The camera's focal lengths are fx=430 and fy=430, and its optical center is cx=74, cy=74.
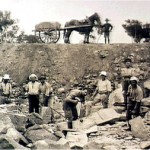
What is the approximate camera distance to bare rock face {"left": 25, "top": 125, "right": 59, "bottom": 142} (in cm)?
1016

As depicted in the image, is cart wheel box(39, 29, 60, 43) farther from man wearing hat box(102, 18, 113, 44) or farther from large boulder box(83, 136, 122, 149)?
large boulder box(83, 136, 122, 149)

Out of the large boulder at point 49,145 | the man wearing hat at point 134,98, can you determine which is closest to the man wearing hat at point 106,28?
the man wearing hat at point 134,98

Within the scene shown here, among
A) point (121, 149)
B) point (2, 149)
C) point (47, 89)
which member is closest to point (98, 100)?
point (47, 89)

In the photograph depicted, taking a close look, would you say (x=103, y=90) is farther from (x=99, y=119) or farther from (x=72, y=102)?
(x=72, y=102)

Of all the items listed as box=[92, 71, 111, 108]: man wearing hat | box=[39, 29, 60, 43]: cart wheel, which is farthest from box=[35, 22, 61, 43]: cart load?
box=[92, 71, 111, 108]: man wearing hat

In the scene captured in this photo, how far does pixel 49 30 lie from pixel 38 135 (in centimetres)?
998

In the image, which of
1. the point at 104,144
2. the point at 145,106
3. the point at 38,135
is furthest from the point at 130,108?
the point at 38,135

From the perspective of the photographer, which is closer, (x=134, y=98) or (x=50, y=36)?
(x=134, y=98)

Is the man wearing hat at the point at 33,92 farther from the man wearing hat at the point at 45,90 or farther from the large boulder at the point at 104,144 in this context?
the large boulder at the point at 104,144

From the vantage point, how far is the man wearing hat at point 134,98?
11.4 m

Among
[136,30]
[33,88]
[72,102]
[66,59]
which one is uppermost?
[136,30]

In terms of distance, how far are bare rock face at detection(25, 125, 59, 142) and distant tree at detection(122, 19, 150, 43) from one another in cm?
1270

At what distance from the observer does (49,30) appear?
1958 centimetres

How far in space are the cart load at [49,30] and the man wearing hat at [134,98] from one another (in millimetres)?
8670
